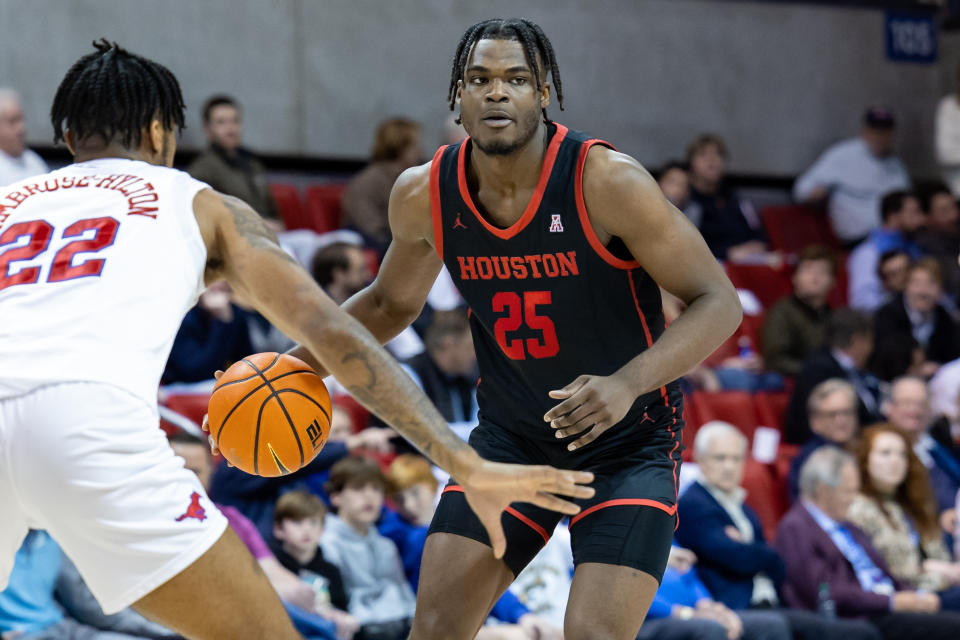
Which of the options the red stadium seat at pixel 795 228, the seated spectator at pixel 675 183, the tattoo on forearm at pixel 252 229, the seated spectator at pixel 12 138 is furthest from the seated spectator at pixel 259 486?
the red stadium seat at pixel 795 228

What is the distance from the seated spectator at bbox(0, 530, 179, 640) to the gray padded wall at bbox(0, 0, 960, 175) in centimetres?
446

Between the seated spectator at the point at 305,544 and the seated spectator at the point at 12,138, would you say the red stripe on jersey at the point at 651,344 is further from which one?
the seated spectator at the point at 12,138

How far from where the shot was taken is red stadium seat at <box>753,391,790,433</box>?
8.95 meters

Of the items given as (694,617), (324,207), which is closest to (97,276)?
(694,617)

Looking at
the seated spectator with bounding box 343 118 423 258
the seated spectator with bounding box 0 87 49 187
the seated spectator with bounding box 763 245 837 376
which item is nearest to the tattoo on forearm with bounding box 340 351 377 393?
the seated spectator with bounding box 0 87 49 187

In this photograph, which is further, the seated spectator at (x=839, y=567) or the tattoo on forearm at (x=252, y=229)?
the seated spectator at (x=839, y=567)

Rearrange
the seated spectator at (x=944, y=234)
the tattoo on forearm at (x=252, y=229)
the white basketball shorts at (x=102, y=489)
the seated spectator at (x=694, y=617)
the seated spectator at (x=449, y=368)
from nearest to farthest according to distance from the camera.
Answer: the white basketball shorts at (x=102, y=489) < the tattoo on forearm at (x=252, y=229) < the seated spectator at (x=694, y=617) < the seated spectator at (x=449, y=368) < the seated spectator at (x=944, y=234)

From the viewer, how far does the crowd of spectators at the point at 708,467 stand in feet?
20.7

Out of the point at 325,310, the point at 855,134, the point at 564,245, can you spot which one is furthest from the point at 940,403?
the point at 325,310

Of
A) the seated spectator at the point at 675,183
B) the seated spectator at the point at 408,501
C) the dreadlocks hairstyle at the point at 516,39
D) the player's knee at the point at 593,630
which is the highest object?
the dreadlocks hairstyle at the point at 516,39

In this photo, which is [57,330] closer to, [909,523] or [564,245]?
[564,245]

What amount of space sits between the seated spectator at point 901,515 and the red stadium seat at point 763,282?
2.76 metres

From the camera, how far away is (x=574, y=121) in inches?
446

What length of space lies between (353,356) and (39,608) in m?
3.02
